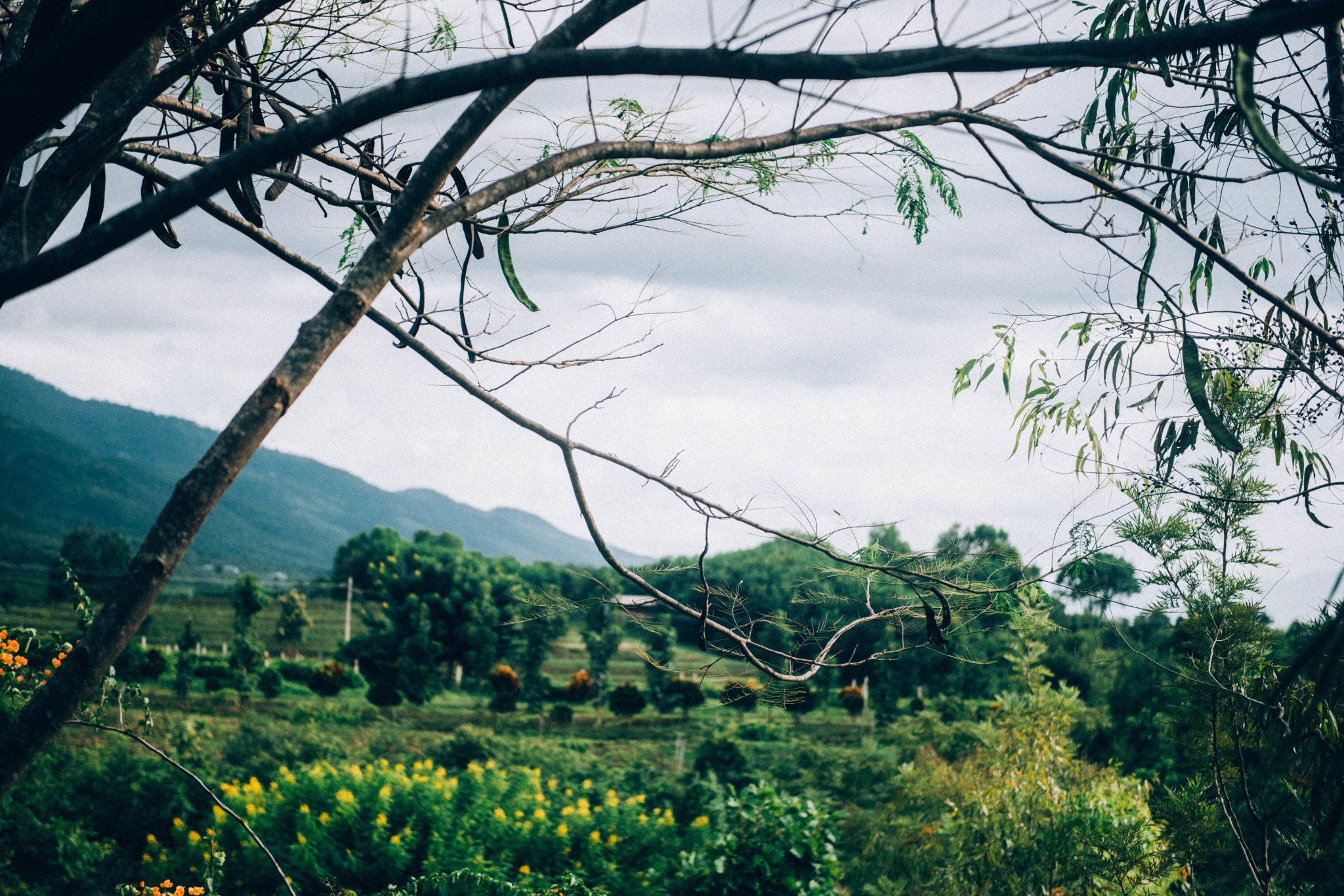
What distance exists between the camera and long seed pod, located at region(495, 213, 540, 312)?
2.29 meters

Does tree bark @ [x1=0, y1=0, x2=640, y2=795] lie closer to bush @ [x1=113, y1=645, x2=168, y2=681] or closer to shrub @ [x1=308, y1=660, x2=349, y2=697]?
bush @ [x1=113, y1=645, x2=168, y2=681]

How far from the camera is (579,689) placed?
19.0 m

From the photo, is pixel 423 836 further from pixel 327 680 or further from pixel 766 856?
pixel 327 680

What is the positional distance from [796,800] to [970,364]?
3343mm

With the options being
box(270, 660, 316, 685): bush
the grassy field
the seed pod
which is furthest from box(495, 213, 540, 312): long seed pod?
box(270, 660, 316, 685): bush

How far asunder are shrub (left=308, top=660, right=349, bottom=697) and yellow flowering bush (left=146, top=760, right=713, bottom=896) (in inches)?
451

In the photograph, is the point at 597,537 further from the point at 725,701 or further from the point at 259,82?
the point at 259,82

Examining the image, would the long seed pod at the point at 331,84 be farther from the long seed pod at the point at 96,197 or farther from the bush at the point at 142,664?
the bush at the point at 142,664

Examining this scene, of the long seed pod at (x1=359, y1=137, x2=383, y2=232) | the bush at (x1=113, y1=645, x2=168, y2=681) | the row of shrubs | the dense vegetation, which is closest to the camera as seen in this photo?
the long seed pod at (x1=359, y1=137, x2=383, y2=232)

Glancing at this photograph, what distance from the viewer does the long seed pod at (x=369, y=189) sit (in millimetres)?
2455

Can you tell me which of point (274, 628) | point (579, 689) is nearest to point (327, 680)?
point (579, 689)

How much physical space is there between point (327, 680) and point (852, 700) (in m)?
11.7

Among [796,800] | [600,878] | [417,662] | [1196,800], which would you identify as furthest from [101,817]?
[417,662]

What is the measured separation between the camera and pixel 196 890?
3.56m
